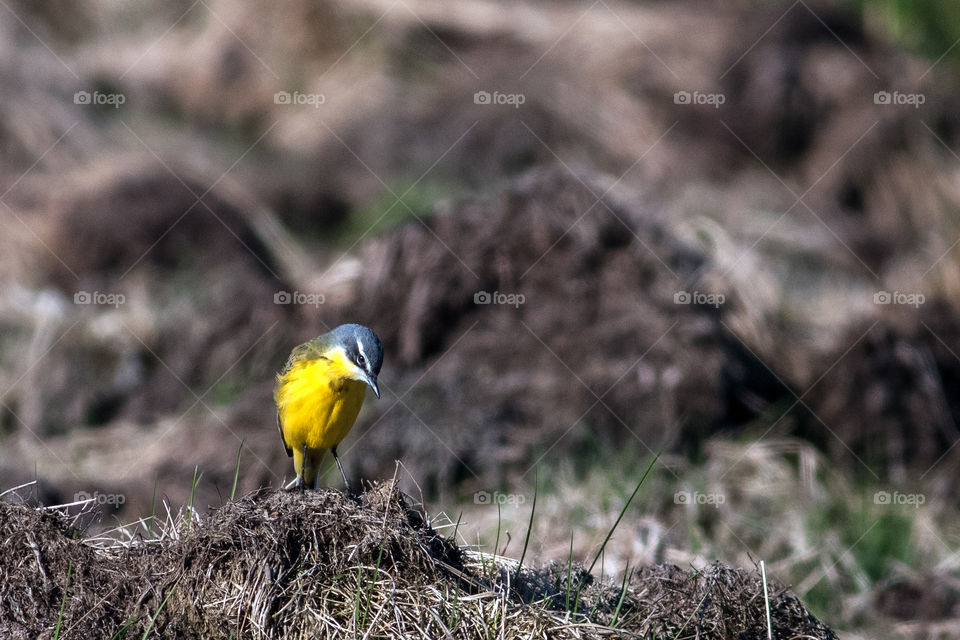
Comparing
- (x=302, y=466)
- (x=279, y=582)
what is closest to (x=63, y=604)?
(x=279, y=582)

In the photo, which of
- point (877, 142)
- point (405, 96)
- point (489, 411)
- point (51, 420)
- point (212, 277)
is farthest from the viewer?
point (405, 96)

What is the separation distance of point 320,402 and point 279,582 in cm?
155

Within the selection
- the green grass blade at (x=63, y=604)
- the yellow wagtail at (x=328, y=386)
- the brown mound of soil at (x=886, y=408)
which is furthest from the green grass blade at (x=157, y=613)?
the brown mound of soil at (x=886, y=408)

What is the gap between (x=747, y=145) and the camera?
16062mm

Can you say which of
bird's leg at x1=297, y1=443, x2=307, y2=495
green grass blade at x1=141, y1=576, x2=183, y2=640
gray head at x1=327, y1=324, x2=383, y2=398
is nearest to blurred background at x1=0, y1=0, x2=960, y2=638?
bird's leg at x1=297, y1=443, x2=307, y2=495

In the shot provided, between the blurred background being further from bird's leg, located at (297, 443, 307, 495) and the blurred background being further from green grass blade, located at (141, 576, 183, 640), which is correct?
green grass blade, located at (141, 576, 183, 640)

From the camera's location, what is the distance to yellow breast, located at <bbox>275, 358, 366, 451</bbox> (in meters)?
5.69

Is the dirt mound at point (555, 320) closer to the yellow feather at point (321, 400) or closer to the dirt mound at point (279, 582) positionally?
the yellow feather at point (321, 400)

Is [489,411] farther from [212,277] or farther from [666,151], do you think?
[666,151]

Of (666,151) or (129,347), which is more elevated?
(666,151)

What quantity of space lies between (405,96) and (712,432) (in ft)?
29.6

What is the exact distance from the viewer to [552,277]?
409 inches

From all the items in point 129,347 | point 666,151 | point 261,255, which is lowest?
point 129,347

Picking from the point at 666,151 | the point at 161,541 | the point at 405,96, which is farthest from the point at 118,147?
the point at 161,541
